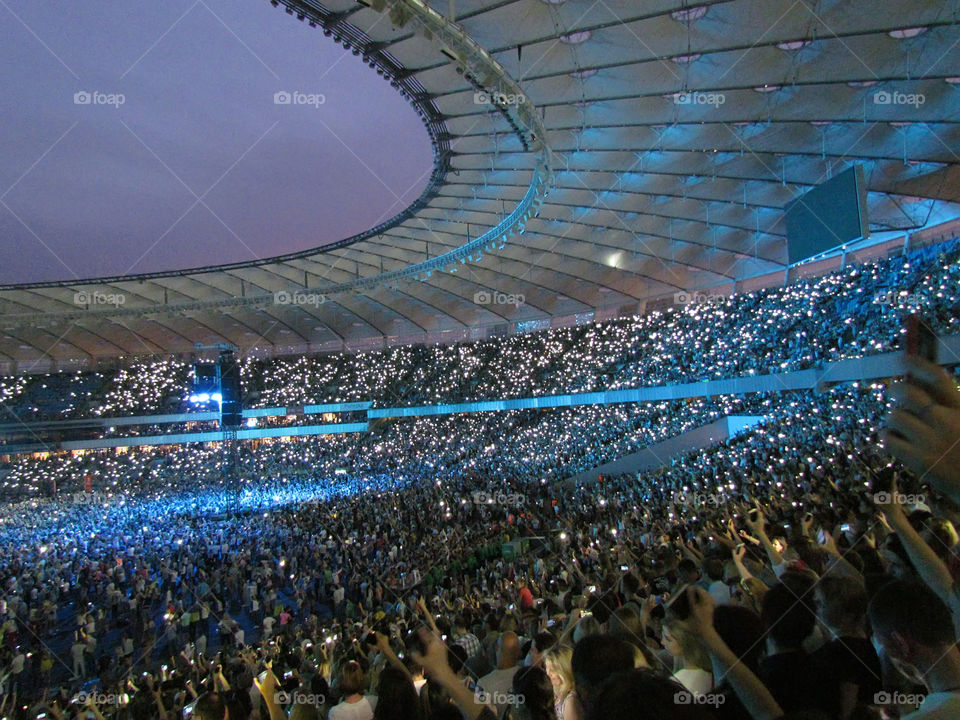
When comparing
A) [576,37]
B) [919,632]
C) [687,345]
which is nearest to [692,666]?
[919,632]

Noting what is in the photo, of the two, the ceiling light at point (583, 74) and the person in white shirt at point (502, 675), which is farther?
the ceiling light at point (583, 74)

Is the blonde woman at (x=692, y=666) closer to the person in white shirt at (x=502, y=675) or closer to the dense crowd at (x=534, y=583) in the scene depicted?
the dense crowd at (x=534, y=583)

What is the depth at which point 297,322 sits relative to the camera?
48.8m

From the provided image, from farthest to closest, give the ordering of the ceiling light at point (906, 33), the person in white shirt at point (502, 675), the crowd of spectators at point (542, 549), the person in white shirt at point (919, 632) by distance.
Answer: the ceiling light at point (906, 33) → the person in white shirt at point (502, 675) → the crowd of spectators at point (542, 549) → the person in white shirt at point (919, 632)

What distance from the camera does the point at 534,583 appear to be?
10641 millimetres

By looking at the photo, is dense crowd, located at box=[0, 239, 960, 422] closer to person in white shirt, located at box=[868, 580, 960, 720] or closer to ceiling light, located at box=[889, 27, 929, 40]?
ceiling light, located at box=[889, 27, 929, 40]

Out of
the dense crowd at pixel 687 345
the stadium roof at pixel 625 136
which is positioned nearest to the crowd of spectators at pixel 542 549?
the dense crowd at pixel 687 345

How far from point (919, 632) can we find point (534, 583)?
924 cm

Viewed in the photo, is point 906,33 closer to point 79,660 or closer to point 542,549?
point 542,549

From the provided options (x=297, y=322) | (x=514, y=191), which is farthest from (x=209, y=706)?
(x=297, y=322)

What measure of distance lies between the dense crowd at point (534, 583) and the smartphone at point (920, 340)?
54 millimetres

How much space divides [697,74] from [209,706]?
53.6 ft

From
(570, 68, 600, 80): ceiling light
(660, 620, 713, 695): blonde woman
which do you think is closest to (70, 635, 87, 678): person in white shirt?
(660, 620, 713, 695): blonde woman

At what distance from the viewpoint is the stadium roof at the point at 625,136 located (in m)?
13.1
